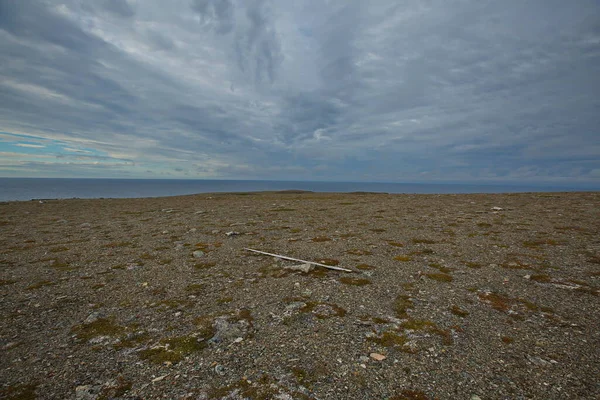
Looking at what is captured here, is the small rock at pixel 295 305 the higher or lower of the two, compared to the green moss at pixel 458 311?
lower

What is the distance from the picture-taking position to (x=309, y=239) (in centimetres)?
1683

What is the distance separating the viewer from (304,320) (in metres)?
7.55

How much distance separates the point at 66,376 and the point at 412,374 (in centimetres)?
687

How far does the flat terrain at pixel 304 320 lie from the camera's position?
5.31 metres

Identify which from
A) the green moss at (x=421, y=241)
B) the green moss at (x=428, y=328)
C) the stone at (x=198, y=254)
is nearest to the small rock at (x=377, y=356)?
the green moss at (x=428, y=328)

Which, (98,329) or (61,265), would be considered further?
(61,265)

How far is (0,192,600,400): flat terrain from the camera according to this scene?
531 centimetres

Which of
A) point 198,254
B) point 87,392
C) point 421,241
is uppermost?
point 421,241

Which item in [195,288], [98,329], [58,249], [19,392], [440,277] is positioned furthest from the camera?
[58,249]

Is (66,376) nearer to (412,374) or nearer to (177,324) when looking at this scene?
(177,324)

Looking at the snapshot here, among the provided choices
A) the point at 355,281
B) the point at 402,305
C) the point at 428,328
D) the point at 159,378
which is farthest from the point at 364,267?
the point at 159,378

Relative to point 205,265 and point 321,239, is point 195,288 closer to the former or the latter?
point 205,265

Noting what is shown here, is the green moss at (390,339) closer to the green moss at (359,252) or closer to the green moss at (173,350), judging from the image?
the green moss at (173,350)

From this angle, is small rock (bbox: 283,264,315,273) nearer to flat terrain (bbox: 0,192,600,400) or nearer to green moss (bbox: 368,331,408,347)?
flat terrain (bbox: 0,192,600,400)
